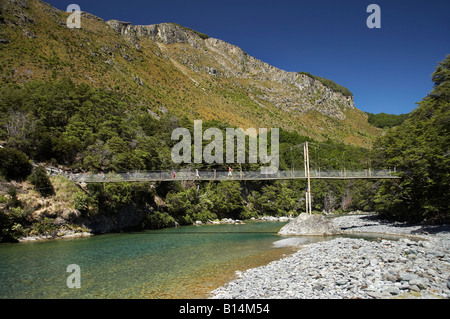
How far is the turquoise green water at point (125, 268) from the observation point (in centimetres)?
694

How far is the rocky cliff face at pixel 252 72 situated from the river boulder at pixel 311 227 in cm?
8612

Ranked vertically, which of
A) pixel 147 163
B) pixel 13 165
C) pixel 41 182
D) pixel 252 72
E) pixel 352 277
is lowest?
pixel 352 277

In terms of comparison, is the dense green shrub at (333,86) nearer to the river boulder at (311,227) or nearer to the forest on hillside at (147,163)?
the forest on hillside at (147,163)

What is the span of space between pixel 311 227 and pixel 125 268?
40.0 ft

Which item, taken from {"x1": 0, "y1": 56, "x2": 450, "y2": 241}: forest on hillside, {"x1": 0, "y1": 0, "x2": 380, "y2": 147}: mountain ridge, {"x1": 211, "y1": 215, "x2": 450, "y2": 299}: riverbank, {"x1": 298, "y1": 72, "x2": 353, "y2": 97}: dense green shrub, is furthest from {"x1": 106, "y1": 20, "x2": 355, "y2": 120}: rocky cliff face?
{"x1": 211, "y1": 215, "x2": 450, "y2": 299}: riverbank

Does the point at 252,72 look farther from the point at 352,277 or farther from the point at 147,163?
the point at 352,277

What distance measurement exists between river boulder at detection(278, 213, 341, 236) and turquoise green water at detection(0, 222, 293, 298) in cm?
562

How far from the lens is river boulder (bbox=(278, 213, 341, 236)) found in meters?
17.1

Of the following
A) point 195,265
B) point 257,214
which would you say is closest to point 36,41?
point 257,214

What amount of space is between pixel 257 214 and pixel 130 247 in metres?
26.4

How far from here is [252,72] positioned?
130625mm

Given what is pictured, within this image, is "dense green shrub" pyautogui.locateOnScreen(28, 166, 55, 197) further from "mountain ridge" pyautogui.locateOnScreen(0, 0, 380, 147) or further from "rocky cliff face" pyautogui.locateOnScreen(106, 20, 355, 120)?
"rocky cliff face" pyautogui.locateOnScreen(106, 20, 355, 120)

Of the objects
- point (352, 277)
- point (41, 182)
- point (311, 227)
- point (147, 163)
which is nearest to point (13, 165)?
point (41, 182)
